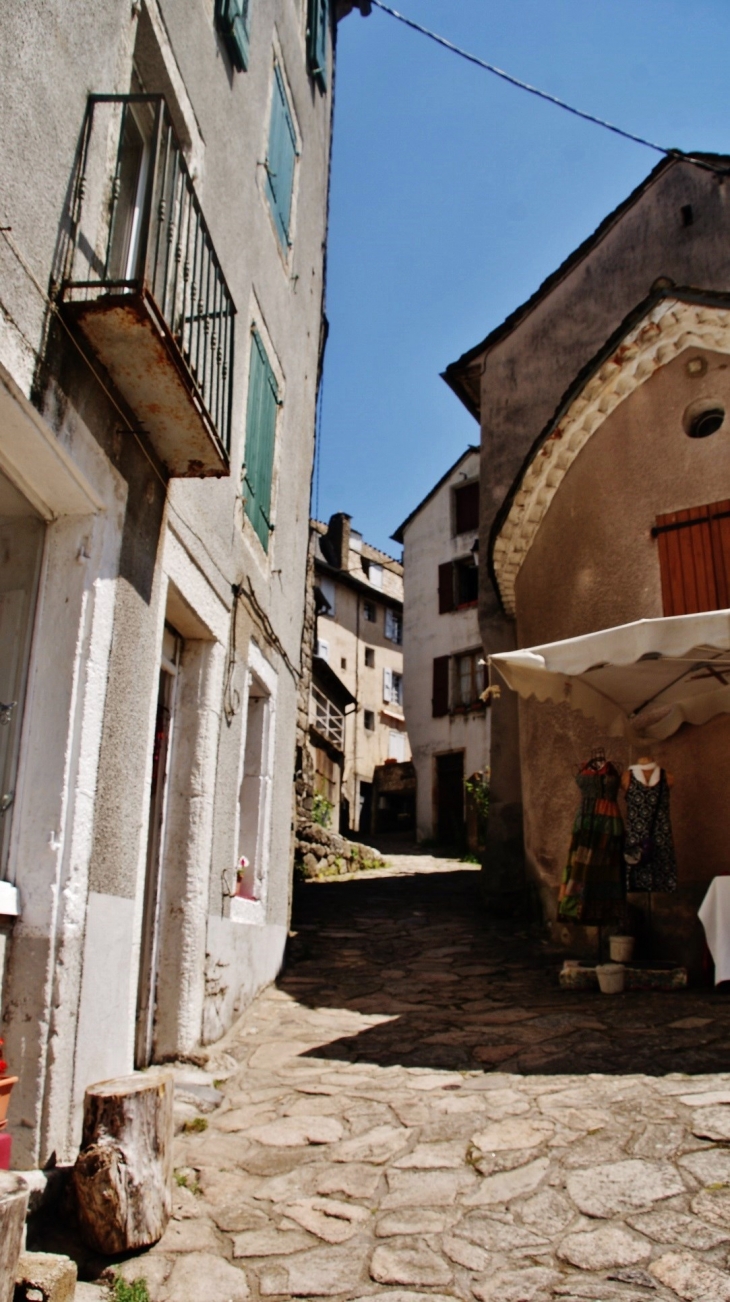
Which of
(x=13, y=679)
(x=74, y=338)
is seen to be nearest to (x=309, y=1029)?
(x=13, y=679)

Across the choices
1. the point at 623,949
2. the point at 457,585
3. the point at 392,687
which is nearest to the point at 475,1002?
the point at 623,949

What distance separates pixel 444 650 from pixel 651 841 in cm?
1952

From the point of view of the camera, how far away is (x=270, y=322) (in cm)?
841

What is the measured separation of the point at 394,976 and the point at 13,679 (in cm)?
508

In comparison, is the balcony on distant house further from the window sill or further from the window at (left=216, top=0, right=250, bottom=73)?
the window sill

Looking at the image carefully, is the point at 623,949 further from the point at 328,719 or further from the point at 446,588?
the point at 328,719

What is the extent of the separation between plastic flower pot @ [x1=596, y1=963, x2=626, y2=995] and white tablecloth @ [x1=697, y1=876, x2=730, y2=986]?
28.7 inches

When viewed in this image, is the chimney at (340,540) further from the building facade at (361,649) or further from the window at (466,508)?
the window at (466,508)

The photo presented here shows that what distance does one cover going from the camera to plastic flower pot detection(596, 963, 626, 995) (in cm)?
710

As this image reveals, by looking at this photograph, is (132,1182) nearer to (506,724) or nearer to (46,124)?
(46,124)

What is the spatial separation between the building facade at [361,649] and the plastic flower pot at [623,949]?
21.5 m

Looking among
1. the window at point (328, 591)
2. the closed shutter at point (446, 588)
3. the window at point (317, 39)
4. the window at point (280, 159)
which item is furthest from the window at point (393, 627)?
the window at point (280, 159)

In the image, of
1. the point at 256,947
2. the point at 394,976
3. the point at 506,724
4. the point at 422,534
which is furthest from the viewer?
the point at 422,534

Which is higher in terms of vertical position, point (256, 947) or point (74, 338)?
point (74, 338)
